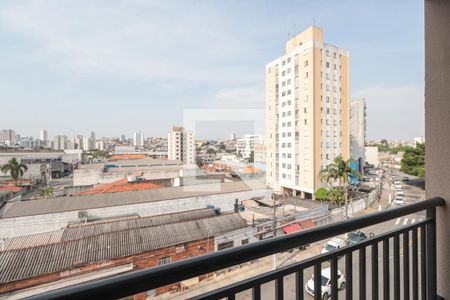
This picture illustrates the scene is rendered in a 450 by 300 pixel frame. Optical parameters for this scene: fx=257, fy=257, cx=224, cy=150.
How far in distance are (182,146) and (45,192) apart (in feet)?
11.4

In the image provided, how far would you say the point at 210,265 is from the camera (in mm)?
498

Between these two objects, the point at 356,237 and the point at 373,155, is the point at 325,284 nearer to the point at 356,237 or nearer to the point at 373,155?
the point at 356,237

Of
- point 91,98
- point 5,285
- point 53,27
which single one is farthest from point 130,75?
point 5,285

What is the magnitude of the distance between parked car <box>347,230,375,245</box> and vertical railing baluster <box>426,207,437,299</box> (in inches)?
21.1

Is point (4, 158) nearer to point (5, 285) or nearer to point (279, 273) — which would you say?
point (5, 285)

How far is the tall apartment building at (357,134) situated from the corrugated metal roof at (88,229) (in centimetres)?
1220

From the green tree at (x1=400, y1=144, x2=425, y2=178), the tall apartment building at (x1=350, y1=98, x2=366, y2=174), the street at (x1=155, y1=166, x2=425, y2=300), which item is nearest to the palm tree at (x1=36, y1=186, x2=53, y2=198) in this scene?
the street at (x1=155, y1=166, x2=425, y2=300)

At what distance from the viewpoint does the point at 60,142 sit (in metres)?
2.94

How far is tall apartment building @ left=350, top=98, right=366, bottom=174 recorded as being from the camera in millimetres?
13234

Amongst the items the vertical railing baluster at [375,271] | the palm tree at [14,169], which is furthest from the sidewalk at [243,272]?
the palm tree at [14,169]

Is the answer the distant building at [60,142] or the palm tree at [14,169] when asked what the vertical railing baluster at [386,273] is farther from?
the distant building at [60,142]

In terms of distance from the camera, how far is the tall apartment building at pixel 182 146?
4.98 metres

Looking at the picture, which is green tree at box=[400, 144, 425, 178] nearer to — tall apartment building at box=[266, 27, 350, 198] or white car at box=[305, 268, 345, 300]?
white car at box=[305, 268, 345, 300]

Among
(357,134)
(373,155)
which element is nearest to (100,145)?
(373,155)
